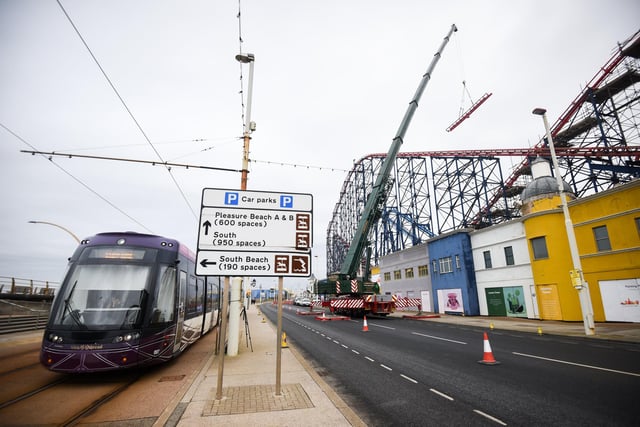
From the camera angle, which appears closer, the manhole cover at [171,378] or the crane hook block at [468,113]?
the manhole cover at [171,378]

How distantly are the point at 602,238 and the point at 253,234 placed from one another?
68.4ft

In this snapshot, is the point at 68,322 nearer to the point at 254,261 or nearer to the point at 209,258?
the point at 209,258

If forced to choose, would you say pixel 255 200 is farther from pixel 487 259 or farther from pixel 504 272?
pixel 487 259

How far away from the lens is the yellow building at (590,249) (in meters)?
15.6

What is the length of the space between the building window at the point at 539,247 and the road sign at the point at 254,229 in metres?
20.7

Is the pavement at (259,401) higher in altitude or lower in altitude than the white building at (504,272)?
lower

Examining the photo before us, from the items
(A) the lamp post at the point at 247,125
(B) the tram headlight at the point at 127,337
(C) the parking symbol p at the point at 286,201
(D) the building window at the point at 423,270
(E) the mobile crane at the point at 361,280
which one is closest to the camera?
(C) the parking symbol p at the point at 286,201

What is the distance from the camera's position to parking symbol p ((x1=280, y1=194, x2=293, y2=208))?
6057mm

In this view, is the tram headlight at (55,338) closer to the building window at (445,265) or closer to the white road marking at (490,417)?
the white road marking at (490,417)

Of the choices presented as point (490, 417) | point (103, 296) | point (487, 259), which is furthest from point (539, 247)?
point (103, 296)

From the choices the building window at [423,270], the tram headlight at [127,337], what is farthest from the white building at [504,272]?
the tram headlight at [127,337]

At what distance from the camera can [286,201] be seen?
611cm

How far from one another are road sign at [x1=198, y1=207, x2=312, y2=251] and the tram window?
2954 millimetres

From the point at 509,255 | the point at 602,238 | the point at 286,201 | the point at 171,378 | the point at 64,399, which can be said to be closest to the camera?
the point at 64,399
